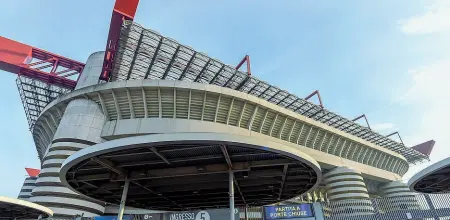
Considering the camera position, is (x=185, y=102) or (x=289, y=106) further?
(x=289, y=106)

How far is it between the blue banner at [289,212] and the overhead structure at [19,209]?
1545cm

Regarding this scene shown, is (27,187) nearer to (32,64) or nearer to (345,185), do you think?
(32,64)

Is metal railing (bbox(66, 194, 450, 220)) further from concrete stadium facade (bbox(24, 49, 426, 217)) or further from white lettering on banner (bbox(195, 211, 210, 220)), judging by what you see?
concrete stadium facade (bbox(24, 49, 426, 217))

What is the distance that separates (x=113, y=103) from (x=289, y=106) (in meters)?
26.3

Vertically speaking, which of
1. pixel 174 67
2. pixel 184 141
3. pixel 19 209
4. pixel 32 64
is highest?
pixel 32 64

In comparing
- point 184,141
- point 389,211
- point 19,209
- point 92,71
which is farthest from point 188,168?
point 92,71

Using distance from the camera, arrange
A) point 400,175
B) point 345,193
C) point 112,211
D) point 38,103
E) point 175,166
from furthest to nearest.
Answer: point 400,175, point 38,103, point 345,193, point 112,211, point 175,166

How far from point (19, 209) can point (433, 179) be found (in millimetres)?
31008

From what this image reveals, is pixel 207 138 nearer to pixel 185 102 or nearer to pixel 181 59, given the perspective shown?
pixel 185 102

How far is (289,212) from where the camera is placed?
13609 mm

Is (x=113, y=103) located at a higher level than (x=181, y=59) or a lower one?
lower

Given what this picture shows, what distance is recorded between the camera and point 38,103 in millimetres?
45062

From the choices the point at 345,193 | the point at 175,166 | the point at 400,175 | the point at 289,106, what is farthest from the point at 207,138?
the point at 400,175

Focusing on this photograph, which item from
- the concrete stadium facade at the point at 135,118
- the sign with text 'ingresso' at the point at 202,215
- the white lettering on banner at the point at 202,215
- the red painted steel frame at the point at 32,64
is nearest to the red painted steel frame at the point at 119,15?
the concrete stadium facade at the point at 135,118
